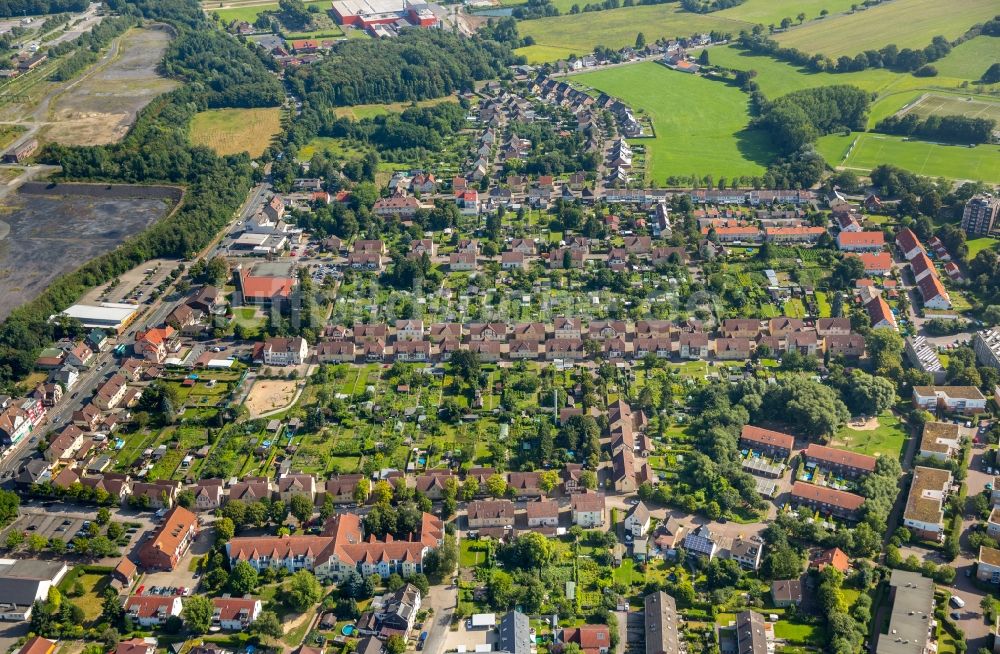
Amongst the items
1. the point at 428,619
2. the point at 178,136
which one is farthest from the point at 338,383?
the point at 178,136

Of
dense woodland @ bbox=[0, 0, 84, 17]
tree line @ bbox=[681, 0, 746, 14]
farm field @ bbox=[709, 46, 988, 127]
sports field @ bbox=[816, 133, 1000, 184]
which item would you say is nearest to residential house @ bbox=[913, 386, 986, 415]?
sports field @ bbox=[816, 133, 1000, 184]

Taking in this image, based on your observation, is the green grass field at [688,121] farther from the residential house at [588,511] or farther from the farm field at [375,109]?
the residential house at [588,511]

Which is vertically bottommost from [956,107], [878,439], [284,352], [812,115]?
[878,439]

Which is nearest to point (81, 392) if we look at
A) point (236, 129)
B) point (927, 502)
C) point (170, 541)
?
point (170, 541)

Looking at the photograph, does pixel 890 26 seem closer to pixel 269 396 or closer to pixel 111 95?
pixel 111 95

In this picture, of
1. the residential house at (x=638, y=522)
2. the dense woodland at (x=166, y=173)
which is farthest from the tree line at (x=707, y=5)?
the residential house at (x=638, y=522)

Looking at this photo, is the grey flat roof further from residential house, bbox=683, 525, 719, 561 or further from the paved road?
the paved road
